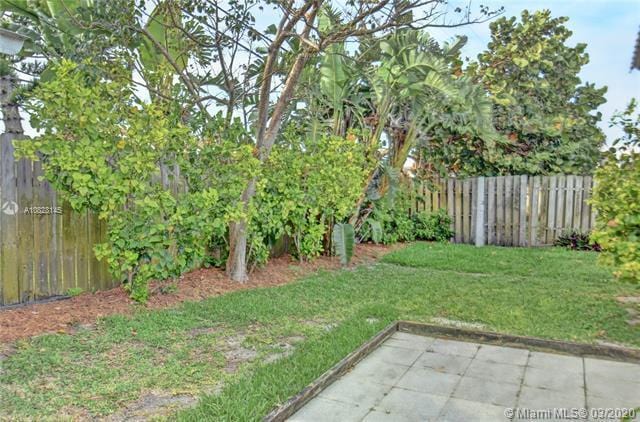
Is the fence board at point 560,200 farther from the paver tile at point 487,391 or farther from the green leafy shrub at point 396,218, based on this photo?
the paver tile at point 487,391

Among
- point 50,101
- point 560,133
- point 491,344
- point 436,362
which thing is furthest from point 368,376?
point 560,133

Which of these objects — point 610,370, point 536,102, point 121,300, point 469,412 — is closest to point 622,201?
point 610,370

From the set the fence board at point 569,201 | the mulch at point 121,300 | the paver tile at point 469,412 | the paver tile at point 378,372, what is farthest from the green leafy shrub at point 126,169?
the fence board at point 569,201

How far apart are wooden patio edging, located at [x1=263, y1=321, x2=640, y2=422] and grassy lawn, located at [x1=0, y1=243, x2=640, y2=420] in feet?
0.34

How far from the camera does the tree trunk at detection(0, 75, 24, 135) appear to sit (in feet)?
20.1

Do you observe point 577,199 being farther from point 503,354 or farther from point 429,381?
point 429,381

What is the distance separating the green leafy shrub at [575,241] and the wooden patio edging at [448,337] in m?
6.32

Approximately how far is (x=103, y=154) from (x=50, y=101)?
0.62 meters

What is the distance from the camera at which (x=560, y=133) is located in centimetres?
1038

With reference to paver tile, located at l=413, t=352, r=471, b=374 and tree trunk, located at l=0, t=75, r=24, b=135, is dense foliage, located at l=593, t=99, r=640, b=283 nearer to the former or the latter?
paver tile, located at l=413, t=352, r=471, b=374

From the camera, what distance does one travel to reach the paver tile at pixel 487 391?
2904 mm

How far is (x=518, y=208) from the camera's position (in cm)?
984

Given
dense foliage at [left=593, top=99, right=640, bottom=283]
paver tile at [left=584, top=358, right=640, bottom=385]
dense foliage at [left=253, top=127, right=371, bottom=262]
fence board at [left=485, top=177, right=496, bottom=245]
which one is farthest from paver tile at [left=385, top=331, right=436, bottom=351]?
fence board at [left=485, top=177, right=496, bottom=245]

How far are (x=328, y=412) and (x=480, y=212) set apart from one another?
8116 mm
